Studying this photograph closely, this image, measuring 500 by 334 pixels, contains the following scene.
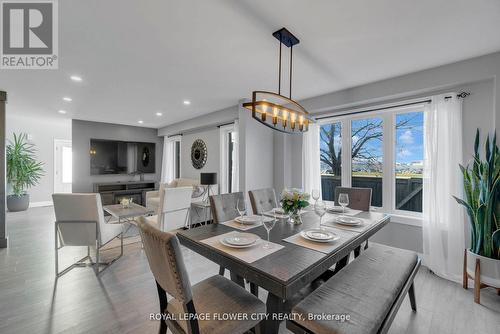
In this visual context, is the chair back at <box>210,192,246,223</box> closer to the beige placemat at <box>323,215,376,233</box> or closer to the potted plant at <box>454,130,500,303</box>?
the beige placemat at <box>323,215,376,233</box>

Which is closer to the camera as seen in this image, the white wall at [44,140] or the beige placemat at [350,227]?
the beige placemat at [350,227]

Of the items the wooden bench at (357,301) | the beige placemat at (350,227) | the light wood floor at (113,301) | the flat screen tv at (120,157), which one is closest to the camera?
the wooden bench at (357,301)

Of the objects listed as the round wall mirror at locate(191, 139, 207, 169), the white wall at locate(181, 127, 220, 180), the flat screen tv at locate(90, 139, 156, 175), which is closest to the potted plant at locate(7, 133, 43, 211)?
the flat screen tv at locate(90, 139, 156, 175)

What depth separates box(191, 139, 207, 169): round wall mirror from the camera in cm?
550

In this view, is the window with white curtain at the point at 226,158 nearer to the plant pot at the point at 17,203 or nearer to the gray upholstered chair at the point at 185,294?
the gray upholstered chair at the point at 185,294

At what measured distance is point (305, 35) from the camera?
1.96 metres

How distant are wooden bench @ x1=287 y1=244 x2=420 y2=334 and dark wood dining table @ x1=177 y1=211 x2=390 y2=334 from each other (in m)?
0.15

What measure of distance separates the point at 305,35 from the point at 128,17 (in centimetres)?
153

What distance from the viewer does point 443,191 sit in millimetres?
2584

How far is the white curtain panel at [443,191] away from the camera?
2.48 meters

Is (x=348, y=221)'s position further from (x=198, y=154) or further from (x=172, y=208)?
(x=198, y=154)

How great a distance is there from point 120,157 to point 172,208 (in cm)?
411

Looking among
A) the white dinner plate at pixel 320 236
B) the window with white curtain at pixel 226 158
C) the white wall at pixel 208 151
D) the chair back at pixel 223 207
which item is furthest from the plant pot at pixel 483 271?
the white wall at pixel 208 151

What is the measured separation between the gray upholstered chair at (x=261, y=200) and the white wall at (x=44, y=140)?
21.7ft
